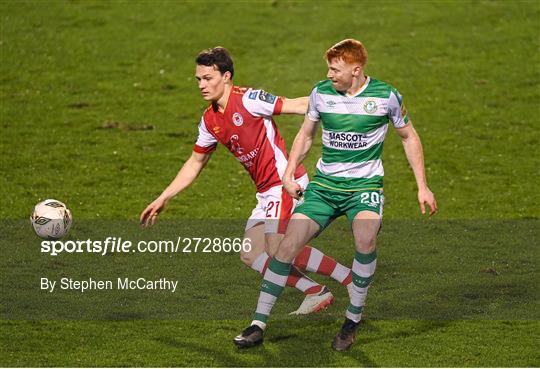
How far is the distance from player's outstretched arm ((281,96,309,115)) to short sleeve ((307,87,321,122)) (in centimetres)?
43

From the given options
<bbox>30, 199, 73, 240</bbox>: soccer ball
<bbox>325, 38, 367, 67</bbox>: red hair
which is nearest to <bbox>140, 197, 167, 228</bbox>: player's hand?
<bbox>30, 199, 73, 240</bbox>: soccer ball

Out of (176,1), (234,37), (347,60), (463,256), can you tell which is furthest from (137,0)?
(347,60)

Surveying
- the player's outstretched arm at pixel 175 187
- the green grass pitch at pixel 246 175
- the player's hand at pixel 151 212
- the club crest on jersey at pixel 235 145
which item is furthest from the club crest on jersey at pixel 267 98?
the green grass pitch at pixel 246 175

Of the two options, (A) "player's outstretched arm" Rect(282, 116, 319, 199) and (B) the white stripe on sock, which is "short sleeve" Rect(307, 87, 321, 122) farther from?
(B) the white stripe on sock

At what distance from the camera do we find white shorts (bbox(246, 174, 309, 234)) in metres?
13.1

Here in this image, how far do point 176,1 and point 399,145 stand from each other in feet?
31.3

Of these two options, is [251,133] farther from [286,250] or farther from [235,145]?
[286,250]

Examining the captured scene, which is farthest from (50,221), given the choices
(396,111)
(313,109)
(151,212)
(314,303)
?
(396,111)

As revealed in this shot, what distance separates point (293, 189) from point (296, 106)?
110cm

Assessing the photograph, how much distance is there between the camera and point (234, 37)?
27.8 meters

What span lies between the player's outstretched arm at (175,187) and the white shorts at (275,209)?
0.74 metres

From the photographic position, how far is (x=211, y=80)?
13.1 m

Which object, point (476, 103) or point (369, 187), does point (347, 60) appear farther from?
point (476, 103)

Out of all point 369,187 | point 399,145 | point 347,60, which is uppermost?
point 347,60
